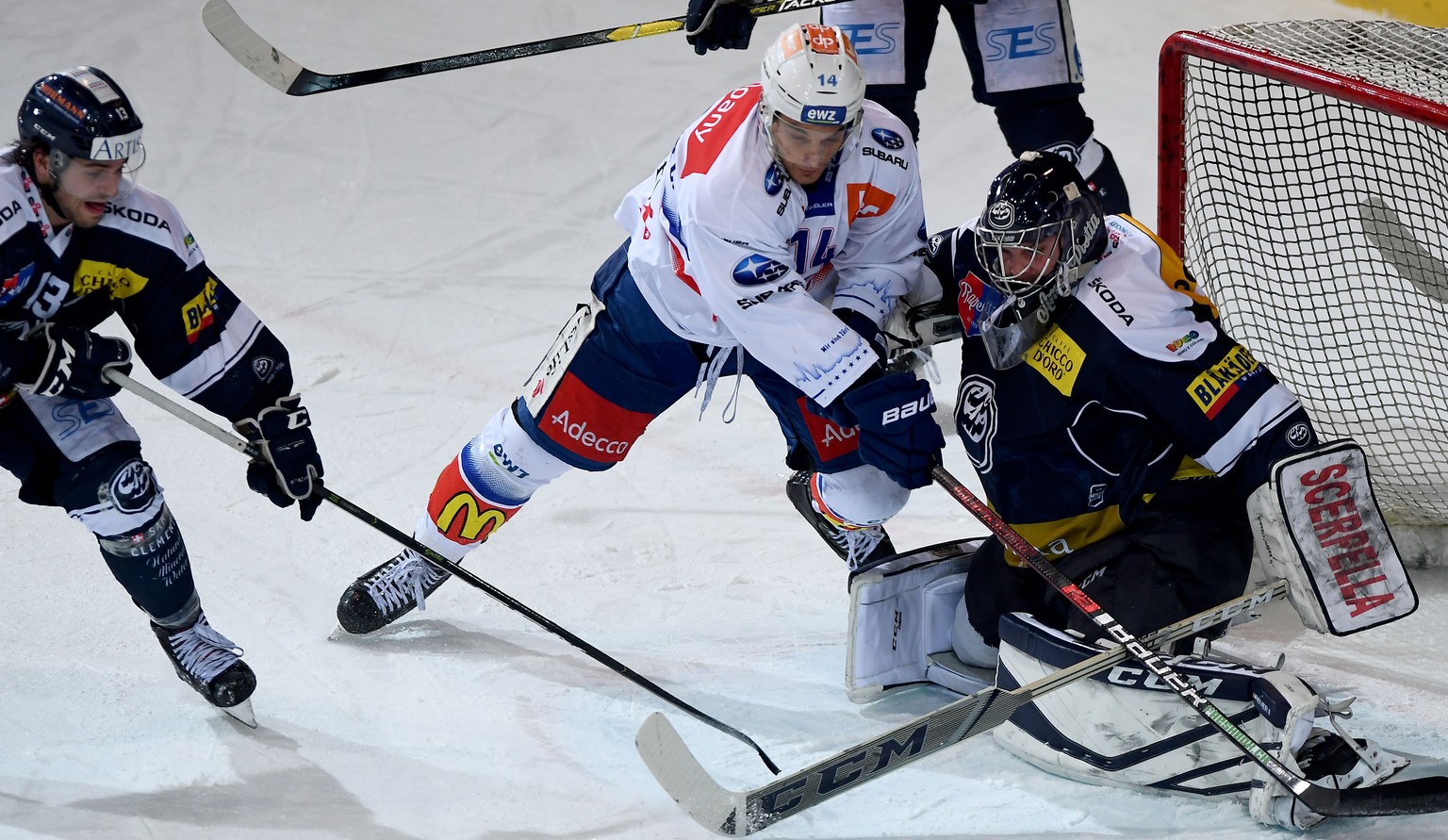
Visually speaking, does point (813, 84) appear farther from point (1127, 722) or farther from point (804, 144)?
point (1127, 722)

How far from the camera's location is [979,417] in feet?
8.96

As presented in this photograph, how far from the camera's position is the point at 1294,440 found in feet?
7.91

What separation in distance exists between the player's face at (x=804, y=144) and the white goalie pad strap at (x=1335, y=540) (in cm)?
92

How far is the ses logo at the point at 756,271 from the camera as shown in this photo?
2.55 meters

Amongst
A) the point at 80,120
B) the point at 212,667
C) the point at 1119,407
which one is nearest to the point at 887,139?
the point at 1119,407

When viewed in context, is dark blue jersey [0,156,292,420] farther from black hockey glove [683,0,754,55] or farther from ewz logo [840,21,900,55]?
ewz logo [840,21,900,55]

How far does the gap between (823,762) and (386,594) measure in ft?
4.55

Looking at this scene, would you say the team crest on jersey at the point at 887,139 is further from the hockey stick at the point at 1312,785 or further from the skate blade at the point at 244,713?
the skate blade at the point at 244,713

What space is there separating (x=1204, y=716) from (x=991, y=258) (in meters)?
0.83

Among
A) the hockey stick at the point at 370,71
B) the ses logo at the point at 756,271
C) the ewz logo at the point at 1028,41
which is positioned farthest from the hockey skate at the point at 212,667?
the ewz logo at the point at 1028,41

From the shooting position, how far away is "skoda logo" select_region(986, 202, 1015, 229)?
244 cm

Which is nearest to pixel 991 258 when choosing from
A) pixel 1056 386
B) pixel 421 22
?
pixel 1056 386

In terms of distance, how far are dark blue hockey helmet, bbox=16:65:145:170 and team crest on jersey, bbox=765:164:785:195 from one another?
1091 mm

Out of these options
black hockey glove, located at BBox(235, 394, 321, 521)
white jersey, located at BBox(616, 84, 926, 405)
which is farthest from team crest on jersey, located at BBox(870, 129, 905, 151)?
black hockey glove, located at BBox(235, 394, 321, 521)
